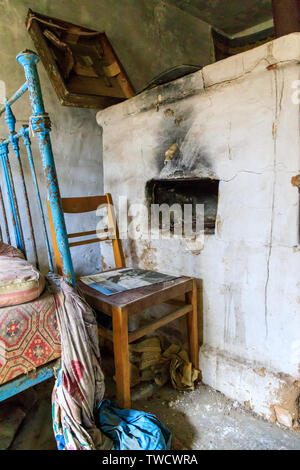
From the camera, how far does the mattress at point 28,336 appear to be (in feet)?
3.26

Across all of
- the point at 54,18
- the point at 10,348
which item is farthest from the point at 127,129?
the point at 10,348

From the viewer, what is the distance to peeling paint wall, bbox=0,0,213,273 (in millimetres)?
1992

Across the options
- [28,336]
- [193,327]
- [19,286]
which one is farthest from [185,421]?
[19,286]

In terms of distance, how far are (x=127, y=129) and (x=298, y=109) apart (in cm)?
113

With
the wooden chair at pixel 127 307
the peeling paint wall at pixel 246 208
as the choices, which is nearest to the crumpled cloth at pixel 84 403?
the wooden chair at pixel 127 307

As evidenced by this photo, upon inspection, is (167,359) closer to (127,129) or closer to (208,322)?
(208,322)

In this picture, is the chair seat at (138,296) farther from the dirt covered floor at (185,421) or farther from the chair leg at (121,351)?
the dirt covered floor at (185,421)

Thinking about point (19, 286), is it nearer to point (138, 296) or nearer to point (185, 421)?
point (138, 296)

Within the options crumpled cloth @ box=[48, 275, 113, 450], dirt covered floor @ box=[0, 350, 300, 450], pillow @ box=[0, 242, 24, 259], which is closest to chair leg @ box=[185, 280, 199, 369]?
dirt covered floor @ box=[0, 350, 300, 450]

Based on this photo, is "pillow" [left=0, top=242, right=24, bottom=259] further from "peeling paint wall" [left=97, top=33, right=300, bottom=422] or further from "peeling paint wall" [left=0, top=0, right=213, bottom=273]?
"peeling paint wall" [left=97, top=33, right=300, bottom=422]

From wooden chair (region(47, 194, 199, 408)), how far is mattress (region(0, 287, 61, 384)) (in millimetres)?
290

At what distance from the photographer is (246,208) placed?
1.45 m

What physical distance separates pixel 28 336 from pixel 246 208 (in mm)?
1132

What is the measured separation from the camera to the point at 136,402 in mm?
1604
